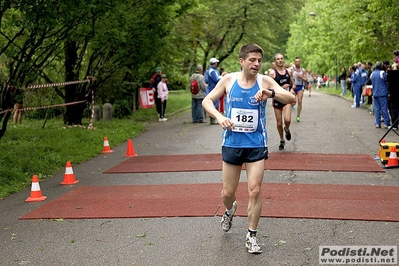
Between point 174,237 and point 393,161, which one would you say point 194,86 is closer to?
point 393,161

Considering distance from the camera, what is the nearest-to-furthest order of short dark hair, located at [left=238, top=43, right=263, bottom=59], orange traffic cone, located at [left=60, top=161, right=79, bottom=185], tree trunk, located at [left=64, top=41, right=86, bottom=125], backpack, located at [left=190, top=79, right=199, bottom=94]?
1. short dark hair, located at [left=238, top=43, right=263, bottom=59]
2. orange traffic cone, located at [left=60, top=161, right=79, bottom=185]
3. tree trunk, located at [left=64, top=41, right=86, bottom=125]
4. backpack, located at [left=190, top=79, right=199, bottom=94]

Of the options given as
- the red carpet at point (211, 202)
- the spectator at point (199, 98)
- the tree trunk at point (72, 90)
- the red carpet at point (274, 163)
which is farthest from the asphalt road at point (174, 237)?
the spectator at point (199, 98)

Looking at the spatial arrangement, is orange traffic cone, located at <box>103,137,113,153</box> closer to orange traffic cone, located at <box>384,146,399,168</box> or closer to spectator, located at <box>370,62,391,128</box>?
orange traffic cone, located at <box>384,146,399,168</box>

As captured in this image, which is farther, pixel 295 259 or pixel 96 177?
pixel 96 177

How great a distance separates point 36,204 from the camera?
953 cm

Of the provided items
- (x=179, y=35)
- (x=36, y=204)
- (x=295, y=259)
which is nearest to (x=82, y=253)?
(x=295, y=259)

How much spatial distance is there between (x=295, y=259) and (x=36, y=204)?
4.64 meters

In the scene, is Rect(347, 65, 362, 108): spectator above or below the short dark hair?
below

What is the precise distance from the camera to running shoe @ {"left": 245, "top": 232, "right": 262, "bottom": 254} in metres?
6.42

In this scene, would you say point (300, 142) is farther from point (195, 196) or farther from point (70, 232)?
point (70, 232)

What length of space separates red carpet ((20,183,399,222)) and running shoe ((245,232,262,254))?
1.55 meters

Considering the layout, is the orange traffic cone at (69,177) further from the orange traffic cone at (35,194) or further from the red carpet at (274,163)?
the orange traffic cone at (35,194)

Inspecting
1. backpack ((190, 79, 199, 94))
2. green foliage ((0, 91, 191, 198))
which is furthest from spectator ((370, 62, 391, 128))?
green foliage ((0, 91, 191, 198))

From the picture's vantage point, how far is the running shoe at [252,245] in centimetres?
642
